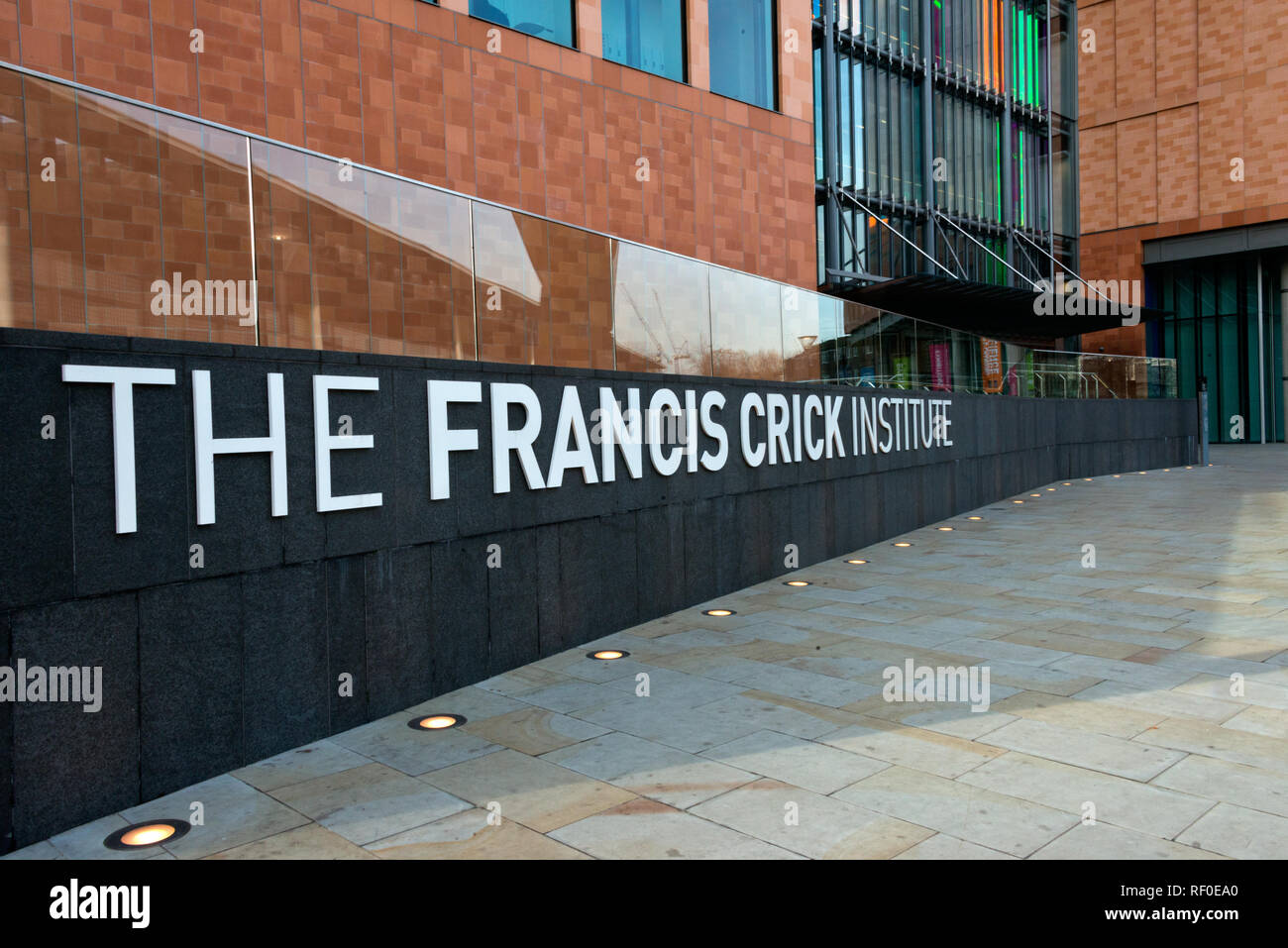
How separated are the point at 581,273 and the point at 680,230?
11.7 metres

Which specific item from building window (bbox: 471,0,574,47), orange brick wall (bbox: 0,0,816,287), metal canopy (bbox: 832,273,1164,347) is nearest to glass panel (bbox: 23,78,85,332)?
orange brick wall (bbox: 0,0,816,287)

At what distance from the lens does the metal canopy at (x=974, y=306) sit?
25750 millimetres

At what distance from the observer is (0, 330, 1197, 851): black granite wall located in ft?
14.7

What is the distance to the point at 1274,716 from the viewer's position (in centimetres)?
568

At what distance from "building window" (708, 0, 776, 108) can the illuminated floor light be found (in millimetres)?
19212

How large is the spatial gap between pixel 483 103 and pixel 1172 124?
109 ft

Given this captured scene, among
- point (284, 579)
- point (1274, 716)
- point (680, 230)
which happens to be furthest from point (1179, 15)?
point (284, 579)

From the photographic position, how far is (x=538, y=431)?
778 cm

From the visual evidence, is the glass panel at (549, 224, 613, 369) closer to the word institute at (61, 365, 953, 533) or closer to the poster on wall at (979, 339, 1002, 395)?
the word institute at (61, 365, 953, 533)
